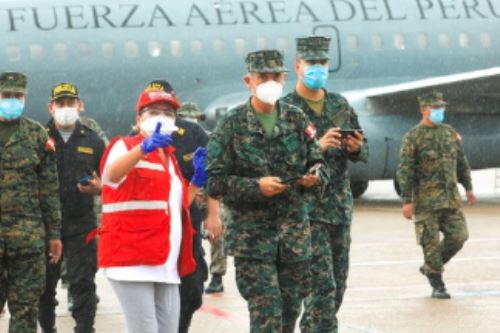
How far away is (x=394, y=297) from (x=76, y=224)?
3178mm

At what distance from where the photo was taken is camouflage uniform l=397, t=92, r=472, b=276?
11438mm

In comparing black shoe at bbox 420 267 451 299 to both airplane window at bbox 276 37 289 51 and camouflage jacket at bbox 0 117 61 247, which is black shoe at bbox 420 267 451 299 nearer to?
camouflage jacket at bbox 0 117 61 247

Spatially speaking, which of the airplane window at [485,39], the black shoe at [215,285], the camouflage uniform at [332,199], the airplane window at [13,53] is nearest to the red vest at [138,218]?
the camouflage uniform at [332,199]

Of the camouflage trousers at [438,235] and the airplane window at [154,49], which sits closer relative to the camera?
the camouflage trousers at [438,235]

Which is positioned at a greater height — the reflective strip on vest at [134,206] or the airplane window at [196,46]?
the airplane window at [196,46]

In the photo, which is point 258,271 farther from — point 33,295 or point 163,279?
point 33,295

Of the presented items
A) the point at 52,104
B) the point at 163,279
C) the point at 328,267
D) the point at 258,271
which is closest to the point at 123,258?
the point at 163,279

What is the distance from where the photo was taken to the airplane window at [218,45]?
73.3ft

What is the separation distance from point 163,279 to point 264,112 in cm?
131

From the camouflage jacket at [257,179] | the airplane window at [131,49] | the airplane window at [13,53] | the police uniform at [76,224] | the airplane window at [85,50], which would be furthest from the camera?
the airplane window at [131,49]

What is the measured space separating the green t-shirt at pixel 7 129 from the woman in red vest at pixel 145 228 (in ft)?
4.15

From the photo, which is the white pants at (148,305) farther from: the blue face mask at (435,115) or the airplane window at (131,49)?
the airplane window at (131,49)

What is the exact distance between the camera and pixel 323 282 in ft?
26.5

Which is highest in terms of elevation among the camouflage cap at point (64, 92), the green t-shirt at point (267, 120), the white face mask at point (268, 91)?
the camouflage cap at point (64, 92)
